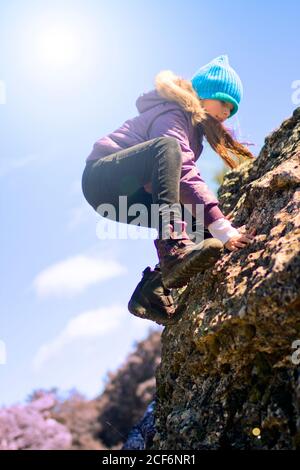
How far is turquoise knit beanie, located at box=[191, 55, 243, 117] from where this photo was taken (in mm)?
3613

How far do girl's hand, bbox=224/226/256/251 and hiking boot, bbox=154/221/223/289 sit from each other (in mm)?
140

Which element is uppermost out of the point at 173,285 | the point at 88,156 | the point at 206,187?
the point at 88,156

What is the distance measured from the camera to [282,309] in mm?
2287

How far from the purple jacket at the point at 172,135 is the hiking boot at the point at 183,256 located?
0.25 metres

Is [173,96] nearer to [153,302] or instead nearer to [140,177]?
[140,177]

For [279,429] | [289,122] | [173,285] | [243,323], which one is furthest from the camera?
[289,122]

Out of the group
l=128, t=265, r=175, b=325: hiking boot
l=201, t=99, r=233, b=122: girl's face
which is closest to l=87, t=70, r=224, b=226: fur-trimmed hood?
l=201, t=99, r=233, b=122: girl's face

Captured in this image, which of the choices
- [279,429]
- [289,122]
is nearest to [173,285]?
[279,429]

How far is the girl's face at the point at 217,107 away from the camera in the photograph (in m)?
3.64

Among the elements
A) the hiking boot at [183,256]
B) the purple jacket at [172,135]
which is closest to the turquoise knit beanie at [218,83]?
the purple jacket at [172,135]

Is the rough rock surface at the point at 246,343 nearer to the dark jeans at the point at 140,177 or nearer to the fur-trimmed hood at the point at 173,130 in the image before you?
the fur-trimmed hood at the point at 173,130

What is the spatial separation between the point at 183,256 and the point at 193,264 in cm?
11

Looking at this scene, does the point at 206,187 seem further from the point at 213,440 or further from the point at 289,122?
the point at 213,440

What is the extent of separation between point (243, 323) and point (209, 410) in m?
0.51
